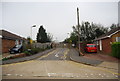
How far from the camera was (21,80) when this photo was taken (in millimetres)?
5820

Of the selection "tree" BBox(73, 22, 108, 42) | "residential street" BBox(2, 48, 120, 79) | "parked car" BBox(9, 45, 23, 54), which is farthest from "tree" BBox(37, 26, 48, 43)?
"residential street" BBox(2, 48, 120, 79)

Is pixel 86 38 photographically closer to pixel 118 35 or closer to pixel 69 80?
pixel 118 35

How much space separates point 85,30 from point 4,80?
41.3 m

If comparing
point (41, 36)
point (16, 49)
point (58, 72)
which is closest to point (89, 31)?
point (41, 36)

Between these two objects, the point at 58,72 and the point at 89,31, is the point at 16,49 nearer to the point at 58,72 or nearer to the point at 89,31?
the point at 58,72

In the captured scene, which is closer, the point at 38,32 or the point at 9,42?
the point at 9,42

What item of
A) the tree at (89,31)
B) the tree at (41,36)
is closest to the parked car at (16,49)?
the tree at (89,31)

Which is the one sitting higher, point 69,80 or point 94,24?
point 94,24


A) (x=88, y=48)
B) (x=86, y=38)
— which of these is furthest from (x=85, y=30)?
(x=88, y=48)

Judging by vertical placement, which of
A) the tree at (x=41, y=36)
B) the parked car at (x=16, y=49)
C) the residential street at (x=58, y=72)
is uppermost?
the tree at (x=41, y=36)

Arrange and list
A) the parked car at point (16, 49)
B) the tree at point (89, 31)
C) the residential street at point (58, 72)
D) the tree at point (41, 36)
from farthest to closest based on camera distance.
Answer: the tree at point (41, 36), the tree at point (89, 31), the parked car at point (16, 49), the residential street at point (58, 72)

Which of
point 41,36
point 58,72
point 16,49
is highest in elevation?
point 41,36

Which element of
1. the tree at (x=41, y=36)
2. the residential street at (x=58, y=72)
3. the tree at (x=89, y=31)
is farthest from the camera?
the tree at (x=41, y=36)

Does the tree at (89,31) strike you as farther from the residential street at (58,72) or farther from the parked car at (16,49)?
the residential street at (58,72)
